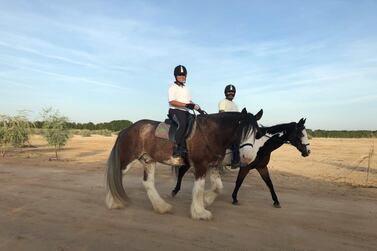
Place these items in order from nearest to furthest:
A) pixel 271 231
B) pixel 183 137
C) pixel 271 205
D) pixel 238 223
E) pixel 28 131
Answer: pixel 271 231
pixel 238 223
pixel 183 137
pixel 271 205
pixel 28 131

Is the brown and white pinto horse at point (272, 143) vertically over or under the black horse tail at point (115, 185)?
over

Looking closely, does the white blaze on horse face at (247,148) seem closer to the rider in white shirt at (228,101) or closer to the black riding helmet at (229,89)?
the rider in white shirt at (228,101)

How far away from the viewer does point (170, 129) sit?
774cm

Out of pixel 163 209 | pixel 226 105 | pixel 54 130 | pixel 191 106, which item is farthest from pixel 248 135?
pixel 54 130

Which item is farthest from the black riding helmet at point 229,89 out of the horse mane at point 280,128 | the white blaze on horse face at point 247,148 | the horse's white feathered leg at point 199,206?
the horse's white feathered leg at point 199,206

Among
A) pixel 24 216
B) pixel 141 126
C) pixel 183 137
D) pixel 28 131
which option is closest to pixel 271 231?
pixel 183 137

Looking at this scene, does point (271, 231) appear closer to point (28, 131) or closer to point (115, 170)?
point (115, 170)

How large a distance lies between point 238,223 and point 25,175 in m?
8.92

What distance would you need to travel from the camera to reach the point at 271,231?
→ 6.49m

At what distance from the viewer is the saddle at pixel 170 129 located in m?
7.62

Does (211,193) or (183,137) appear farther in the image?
(211,193)

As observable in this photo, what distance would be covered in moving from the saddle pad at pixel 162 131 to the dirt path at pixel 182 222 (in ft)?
5.02

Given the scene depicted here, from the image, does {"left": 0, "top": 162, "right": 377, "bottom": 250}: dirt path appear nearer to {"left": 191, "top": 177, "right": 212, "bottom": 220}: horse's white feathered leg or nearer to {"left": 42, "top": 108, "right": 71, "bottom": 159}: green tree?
{"left": 191, "top": 177, "right": 212, "bottom": 220}: horse's white feathered leg

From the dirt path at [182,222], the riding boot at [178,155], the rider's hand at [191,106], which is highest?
the rider's hand at [191,106]
